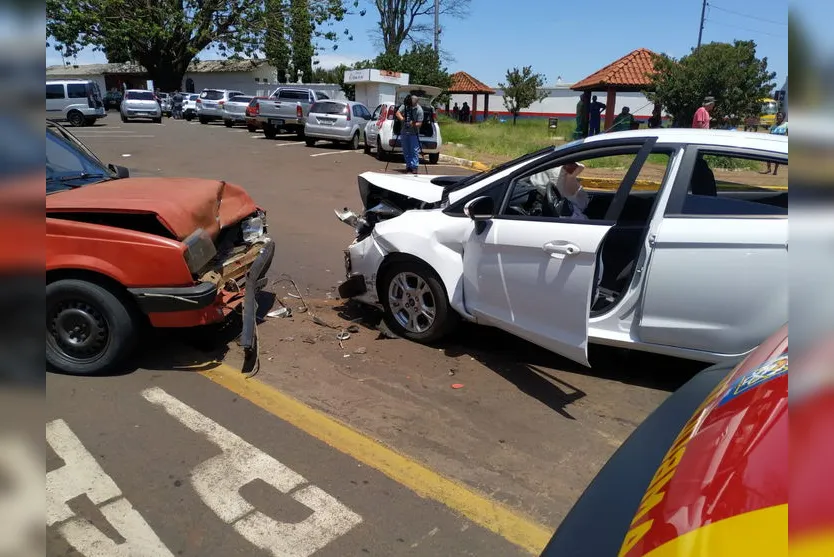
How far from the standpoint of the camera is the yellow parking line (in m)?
2.84

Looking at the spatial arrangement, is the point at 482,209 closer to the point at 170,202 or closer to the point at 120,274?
the point at 170,202

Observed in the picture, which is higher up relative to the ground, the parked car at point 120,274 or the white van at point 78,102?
the white van at point 78,102

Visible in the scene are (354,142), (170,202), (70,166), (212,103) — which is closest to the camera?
(170,202)

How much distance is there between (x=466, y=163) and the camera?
18016 mm

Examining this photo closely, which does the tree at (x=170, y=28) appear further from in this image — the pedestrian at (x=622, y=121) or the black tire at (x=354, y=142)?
the pedestrian at (x=622, y=121)

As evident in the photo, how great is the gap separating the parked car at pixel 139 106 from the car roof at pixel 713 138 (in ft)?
108

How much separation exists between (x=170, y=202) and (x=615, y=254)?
3.22 m

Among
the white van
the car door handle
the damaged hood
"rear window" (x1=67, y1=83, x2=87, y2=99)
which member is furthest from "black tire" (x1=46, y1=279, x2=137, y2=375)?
"rear window" (x1=67, y1=83, x2=87, y2=99)

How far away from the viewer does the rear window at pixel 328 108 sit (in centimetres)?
2044

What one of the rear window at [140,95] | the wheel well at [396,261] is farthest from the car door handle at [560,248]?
the rear window at [140,95]

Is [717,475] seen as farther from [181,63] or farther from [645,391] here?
[181,63]

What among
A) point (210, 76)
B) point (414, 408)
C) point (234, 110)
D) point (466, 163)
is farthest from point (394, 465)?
point (210, 76)

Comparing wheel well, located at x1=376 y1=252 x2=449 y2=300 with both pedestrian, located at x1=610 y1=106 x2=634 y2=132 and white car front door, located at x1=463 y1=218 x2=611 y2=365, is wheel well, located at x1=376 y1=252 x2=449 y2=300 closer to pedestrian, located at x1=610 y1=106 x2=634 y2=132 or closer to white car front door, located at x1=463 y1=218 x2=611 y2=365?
white car front door, located at x1=463 y1=218 x2=611 y2=365

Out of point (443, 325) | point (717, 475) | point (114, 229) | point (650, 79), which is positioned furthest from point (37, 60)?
point (650, 79)
